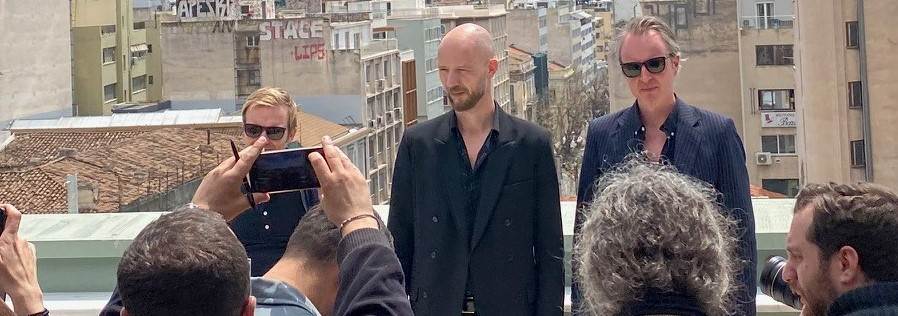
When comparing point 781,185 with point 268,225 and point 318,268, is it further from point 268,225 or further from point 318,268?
point 318,268

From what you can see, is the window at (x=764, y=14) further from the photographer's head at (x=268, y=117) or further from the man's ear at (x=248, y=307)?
the man's ear at (x=248, y=307)

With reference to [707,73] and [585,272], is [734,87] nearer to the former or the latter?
[707,73]

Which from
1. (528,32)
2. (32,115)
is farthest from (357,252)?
(528,32)

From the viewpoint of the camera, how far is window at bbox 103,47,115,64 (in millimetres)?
55812

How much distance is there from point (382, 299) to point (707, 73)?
139 ft

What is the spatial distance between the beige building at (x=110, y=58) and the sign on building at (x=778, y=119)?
992 inches

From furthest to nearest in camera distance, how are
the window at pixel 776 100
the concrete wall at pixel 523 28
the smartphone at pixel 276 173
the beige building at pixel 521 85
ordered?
the concrete wall at pixel 523 28
the beige building at pixel 521 85
the window at pixel 776 100
the smartphone at pixel 276 173

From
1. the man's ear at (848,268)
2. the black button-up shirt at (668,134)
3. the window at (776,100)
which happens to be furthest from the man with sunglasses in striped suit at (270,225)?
the window at (776,100)

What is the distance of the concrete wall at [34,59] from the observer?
44000 millimetres

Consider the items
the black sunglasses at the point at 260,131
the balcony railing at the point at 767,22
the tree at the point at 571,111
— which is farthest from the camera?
the tree at the point at 571,111

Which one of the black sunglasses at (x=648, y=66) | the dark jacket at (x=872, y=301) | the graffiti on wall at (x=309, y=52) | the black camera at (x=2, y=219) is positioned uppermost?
the graffiti on wall at (x=309, y=52)

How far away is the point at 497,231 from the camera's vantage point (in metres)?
3.88

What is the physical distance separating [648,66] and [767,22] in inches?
1564

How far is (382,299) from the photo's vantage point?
244 centimetres
